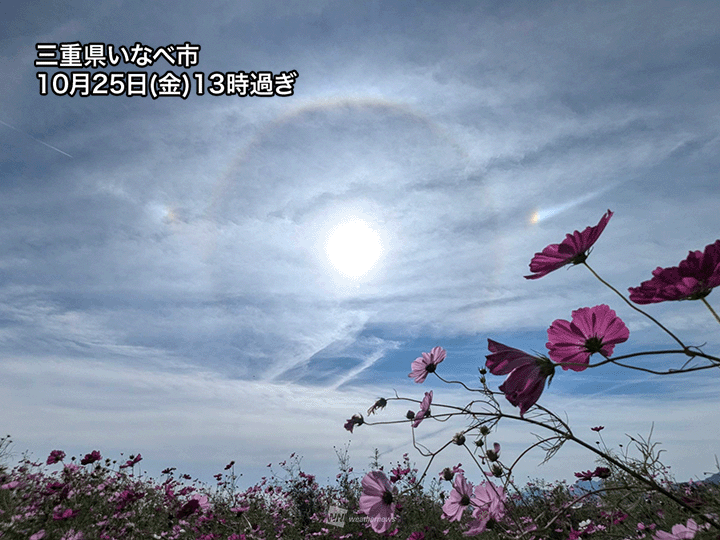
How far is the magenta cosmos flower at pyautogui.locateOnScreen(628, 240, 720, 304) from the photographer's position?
2.04 ft

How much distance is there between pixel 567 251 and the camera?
0.83 meters

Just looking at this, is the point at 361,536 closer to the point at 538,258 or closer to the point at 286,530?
the point at 286,530

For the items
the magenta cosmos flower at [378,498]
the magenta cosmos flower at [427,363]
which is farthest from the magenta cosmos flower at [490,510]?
the magenta cosmos flower at [427,363]

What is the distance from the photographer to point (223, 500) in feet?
18.9

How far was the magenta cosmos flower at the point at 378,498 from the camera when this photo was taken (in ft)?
4.19

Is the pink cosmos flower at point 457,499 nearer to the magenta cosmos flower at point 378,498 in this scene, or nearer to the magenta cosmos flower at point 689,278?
the magenta cosmos flower at point 378,498

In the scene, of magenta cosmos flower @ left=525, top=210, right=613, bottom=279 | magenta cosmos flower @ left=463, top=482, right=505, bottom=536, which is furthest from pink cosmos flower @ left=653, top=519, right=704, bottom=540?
magenta cosmos flower @ left=525, top=210, right=613, bottom=279

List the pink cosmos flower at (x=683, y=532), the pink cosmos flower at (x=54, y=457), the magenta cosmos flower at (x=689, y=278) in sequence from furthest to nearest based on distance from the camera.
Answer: the pink cosmos flower at (x=54, y=457) → the pink cosmos flower at (x=683, y=532) → the magenta cosmos flower at (x=689, y=278)

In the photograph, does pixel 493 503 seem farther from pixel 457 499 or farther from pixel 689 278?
pixel 689 278

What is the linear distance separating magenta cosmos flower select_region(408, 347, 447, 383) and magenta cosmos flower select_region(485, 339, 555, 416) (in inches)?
30.9

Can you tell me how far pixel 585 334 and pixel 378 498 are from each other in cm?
80

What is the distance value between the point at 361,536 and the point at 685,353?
4658 millimetres

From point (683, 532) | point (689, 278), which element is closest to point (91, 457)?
point (683, 532)

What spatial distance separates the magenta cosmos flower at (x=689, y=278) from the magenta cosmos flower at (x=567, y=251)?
0.16 m
